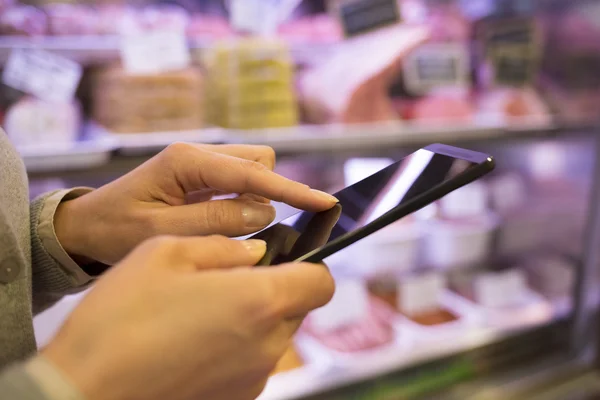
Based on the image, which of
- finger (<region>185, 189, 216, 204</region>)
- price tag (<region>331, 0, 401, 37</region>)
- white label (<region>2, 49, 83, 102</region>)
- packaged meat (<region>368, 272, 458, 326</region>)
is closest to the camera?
finger (<region>185, 189, 216, 204</region>)

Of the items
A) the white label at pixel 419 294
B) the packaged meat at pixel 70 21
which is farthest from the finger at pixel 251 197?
the white label at pixel 419 294

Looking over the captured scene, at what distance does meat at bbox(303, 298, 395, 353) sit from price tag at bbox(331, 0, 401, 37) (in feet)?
3.12

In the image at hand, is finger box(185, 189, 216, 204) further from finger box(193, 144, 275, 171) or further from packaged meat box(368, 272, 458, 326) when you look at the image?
packaged meat box(368, 272, 458, 326)

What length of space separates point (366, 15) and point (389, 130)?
350mm

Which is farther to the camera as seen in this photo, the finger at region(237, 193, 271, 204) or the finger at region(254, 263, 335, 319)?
the finger at region(237, 193, 271, 204)

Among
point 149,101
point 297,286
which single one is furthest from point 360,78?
point 297,286

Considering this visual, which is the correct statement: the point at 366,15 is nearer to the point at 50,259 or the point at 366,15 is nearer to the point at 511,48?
the point at 511,48

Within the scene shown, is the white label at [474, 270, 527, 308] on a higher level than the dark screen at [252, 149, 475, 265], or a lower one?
lower

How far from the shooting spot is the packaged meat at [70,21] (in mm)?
1283

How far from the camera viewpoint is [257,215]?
624mm

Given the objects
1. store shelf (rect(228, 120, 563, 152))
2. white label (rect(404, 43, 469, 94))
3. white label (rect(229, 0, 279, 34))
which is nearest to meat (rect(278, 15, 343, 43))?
white label (rect(229, 0, 279, 34))

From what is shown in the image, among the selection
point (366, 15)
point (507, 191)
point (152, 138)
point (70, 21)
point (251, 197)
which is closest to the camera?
point (251, 197)

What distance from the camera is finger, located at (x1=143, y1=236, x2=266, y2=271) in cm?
43

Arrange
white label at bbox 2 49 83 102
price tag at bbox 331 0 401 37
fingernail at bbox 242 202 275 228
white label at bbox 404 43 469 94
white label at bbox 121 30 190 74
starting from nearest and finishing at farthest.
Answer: fingernail at bbox 242 202 275 228 < white label at bbox 2 49 83 102 < white label at bbox 121 30 190 74 < price tag at bbox 331 0 401 37 < white label at bbox 404 43 469 94
